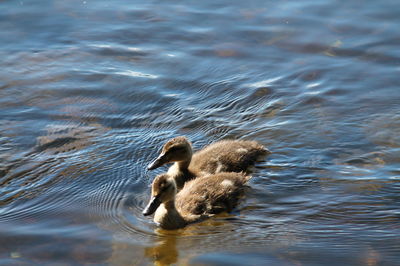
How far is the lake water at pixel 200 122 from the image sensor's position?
521 centimetres

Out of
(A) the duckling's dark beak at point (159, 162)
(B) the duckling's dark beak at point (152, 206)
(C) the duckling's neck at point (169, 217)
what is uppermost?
(A) the duckling's dark beak at point (159, 162)

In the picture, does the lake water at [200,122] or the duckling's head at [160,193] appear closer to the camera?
the lake water at [200,122]

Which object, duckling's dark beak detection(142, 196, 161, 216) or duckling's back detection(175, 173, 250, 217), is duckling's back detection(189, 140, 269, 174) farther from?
duckling's dark beak detection(142, 196, 161, 216)

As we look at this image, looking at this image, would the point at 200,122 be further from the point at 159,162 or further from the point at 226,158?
the point at 159,162

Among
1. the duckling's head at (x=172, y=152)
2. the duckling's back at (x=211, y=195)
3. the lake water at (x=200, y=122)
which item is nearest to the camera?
the lake water at (x=200, y=122)

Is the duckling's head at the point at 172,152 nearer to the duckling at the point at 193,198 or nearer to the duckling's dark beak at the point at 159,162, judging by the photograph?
the duckling's dark beak at the point at 159,162

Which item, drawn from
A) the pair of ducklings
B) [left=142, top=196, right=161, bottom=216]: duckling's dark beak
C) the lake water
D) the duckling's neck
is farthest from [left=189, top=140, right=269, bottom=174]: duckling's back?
[left=142, top=196, right=161, bottom=216]: duckling's dark beak

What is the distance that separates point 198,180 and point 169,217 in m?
0.68

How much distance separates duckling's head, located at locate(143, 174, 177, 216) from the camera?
17.9 feet

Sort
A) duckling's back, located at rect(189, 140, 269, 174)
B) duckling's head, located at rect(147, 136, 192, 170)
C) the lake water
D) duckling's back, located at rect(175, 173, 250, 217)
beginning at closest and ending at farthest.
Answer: the lake water, duckling's back, located at rect(175, 173, 250, 217), duckling's head, located at rect(147, 136, 192, 170), duckling's back, located at rect(189, 140, 269, 174)

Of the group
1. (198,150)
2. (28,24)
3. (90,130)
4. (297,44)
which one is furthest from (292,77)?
(28,24)

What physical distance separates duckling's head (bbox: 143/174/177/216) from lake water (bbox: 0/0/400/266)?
0.17 meters

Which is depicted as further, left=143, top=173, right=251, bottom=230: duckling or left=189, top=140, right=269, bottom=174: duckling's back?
left=189, top=140, right=269, bottom=174: duckling's back

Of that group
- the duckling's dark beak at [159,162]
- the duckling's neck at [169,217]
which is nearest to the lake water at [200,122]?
the duckling's neck at [169,217]
